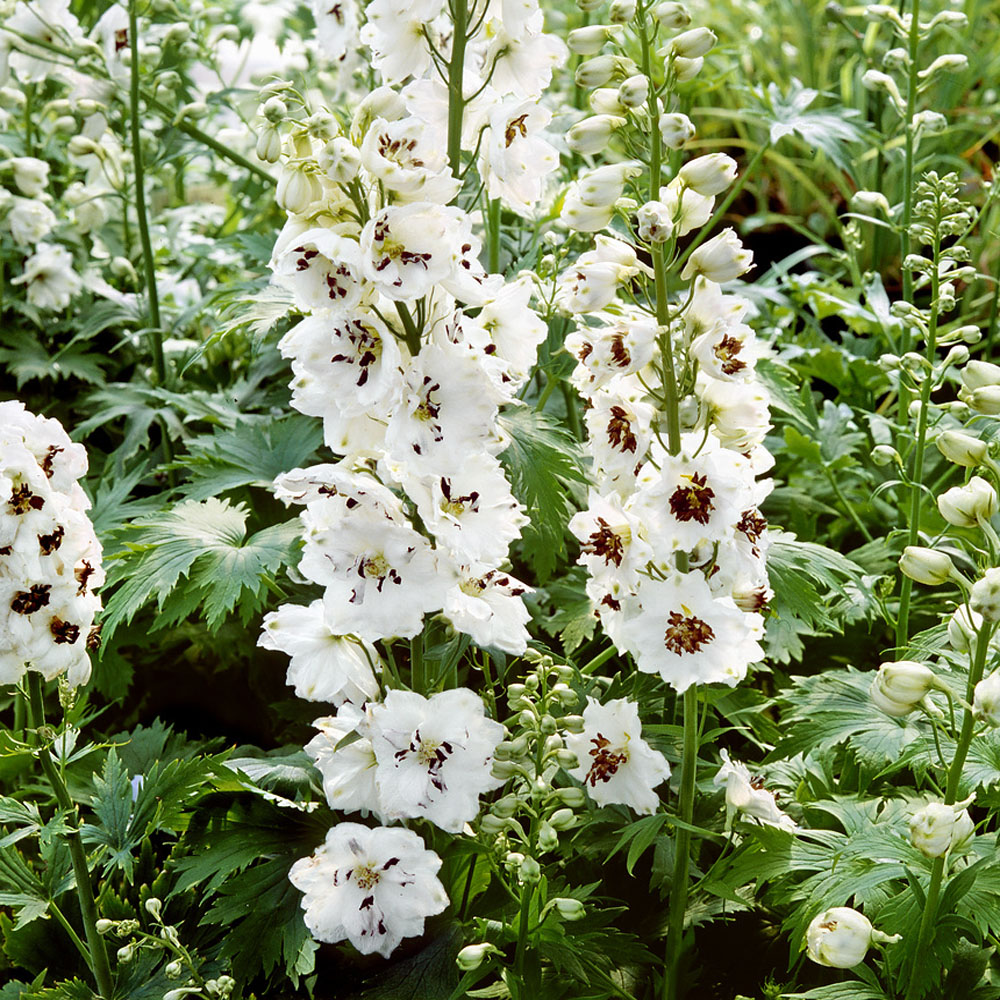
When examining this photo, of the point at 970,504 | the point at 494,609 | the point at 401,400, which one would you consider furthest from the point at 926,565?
the point at 401,400

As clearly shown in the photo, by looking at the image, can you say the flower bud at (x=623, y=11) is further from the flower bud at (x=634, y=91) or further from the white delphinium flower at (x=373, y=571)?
the white delphinium flower at (x=373, y=571)

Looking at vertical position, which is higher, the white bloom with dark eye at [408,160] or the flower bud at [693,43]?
the flower bud at [693,43]

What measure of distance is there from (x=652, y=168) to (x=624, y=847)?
919mm

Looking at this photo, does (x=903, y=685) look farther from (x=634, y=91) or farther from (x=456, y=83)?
(x=456, y=83)

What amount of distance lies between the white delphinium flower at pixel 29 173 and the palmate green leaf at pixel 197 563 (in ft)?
4.00

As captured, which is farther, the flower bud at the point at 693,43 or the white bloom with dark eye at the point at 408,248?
the flower bud at the point at 693,43

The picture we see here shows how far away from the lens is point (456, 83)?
141cm

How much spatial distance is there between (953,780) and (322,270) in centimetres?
86

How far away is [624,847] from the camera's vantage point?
1677mm

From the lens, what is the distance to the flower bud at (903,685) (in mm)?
1265

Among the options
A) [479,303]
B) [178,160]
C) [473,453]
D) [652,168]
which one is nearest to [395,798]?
[473,453]

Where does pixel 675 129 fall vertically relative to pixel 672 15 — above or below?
below

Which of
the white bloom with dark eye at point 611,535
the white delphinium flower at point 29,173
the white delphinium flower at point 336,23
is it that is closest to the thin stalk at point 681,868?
the white bloom with dark eye at point 611,535

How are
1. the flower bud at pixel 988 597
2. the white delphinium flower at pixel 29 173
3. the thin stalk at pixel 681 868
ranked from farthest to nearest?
the white delphinium flower at pixel 29 173
the thin stalk at pixel 681 868
the flower bud at pixel 988 597
